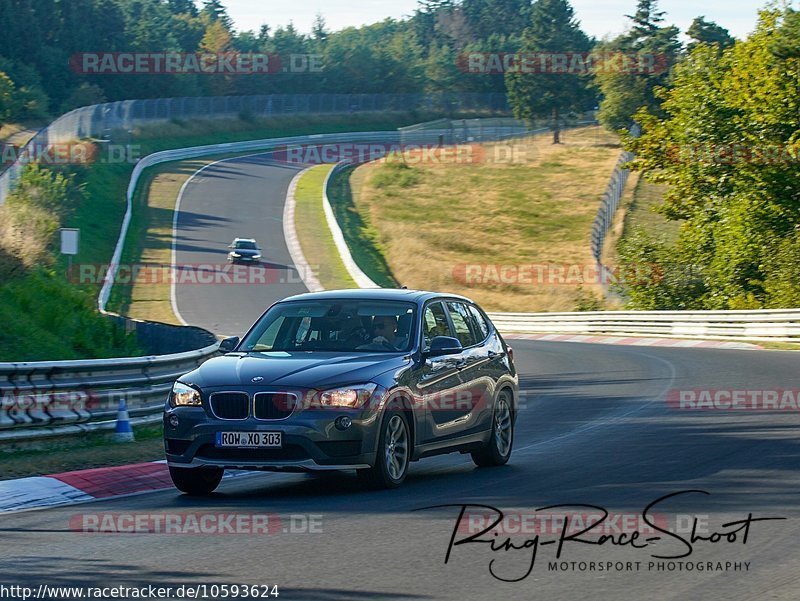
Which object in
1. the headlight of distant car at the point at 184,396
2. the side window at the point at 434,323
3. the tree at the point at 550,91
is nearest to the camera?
the headlight of distant car at the point at 184,396

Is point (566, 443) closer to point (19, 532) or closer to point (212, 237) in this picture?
point (19, 532)

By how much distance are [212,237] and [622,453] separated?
153 feet

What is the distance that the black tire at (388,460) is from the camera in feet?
32.0

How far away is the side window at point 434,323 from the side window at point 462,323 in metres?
0.20

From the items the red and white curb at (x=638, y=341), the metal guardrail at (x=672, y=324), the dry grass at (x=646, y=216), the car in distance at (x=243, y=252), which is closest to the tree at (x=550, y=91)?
the dry grass at (x=646, y=216)

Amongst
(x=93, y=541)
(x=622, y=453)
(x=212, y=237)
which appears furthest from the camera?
(x=212, y=237)

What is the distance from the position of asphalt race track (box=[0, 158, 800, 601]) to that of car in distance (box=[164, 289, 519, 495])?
336 millimetres

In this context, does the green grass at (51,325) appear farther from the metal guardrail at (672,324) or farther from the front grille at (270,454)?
the metal guardrail at (672,324)

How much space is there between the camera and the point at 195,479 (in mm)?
9945

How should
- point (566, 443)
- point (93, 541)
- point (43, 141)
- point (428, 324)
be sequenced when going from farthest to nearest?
point (43, 141), point (566, 443), point (428, 324), point (93, 541)

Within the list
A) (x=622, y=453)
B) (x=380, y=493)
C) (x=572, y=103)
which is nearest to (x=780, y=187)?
(x=622, y=453)

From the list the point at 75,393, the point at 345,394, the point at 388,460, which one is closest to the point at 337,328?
the point at 345,394

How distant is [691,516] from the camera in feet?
28.7

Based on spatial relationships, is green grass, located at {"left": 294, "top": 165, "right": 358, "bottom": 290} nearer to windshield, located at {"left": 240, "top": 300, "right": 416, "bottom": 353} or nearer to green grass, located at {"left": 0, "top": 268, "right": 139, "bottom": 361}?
green grass, located at {"left": 0, "top": 268, "right": 139, "bottom": 361}
